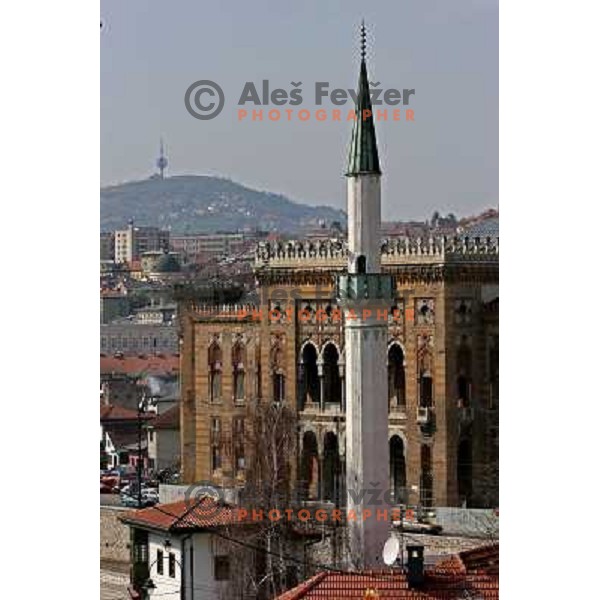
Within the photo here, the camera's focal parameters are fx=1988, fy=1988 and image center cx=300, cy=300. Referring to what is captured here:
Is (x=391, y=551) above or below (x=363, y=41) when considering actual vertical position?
below

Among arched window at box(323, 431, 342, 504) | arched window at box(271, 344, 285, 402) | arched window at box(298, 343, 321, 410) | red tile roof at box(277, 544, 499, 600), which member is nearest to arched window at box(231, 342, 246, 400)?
arched window at box(271, 344, 285, 402)

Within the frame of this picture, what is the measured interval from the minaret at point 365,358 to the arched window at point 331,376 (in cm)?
25

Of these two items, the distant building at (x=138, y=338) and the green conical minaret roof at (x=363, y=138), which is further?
the distant building at (x=138, y=338)

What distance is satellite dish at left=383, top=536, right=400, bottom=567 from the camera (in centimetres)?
661

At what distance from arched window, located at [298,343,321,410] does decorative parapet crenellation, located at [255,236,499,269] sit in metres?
0.38

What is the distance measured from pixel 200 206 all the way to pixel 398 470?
4.58 ft

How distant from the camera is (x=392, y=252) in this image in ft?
23.8

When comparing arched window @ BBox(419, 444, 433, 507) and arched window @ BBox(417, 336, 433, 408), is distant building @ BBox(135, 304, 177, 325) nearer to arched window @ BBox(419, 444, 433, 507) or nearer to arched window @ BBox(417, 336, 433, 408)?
arched window @ BBox(417, 336, 433, 408)

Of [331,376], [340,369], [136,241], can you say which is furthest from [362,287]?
[136,241]

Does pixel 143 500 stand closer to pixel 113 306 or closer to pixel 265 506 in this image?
pixel 265 506

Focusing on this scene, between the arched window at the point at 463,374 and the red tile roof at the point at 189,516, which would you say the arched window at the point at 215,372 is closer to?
the red tile roof at the point at 189,516

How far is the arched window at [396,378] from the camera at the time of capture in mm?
7578

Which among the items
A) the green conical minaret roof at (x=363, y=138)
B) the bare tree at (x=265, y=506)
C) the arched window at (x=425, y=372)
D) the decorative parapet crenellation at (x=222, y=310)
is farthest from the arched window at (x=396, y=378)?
the green conical minaret roof at (x=363, y=138)
